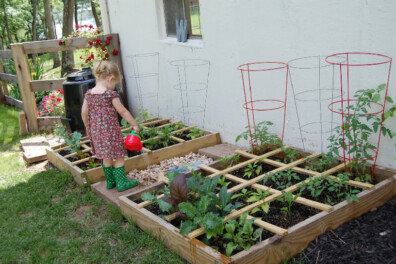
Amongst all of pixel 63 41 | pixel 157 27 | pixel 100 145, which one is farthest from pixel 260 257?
pixel 63 41

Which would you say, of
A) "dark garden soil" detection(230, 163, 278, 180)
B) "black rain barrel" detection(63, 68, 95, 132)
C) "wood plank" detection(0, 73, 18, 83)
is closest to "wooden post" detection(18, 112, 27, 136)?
"wood plank" detection(0, 73, 18, 83)

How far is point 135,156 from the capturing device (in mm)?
4844

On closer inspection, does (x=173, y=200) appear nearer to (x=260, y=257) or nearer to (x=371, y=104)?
(x=260, y=257)

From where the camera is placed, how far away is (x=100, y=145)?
4.12m

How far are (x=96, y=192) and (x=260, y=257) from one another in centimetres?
225

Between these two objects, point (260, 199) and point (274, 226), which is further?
point (260, 199)

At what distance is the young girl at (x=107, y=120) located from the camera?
3.99 metres

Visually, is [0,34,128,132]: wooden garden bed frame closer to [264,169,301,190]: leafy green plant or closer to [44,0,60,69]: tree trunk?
[264,169,301,190]: leafy green plant

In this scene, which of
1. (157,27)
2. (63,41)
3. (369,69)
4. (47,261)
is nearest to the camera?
(47,261)

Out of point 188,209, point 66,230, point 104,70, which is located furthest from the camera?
point 104,70

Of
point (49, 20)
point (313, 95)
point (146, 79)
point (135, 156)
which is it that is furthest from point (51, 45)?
point (49, 20)

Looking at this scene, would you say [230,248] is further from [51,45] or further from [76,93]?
[51,45]

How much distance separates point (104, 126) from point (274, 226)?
2.03 m

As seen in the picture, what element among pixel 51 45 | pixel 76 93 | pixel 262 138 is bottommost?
pixel 262 138
